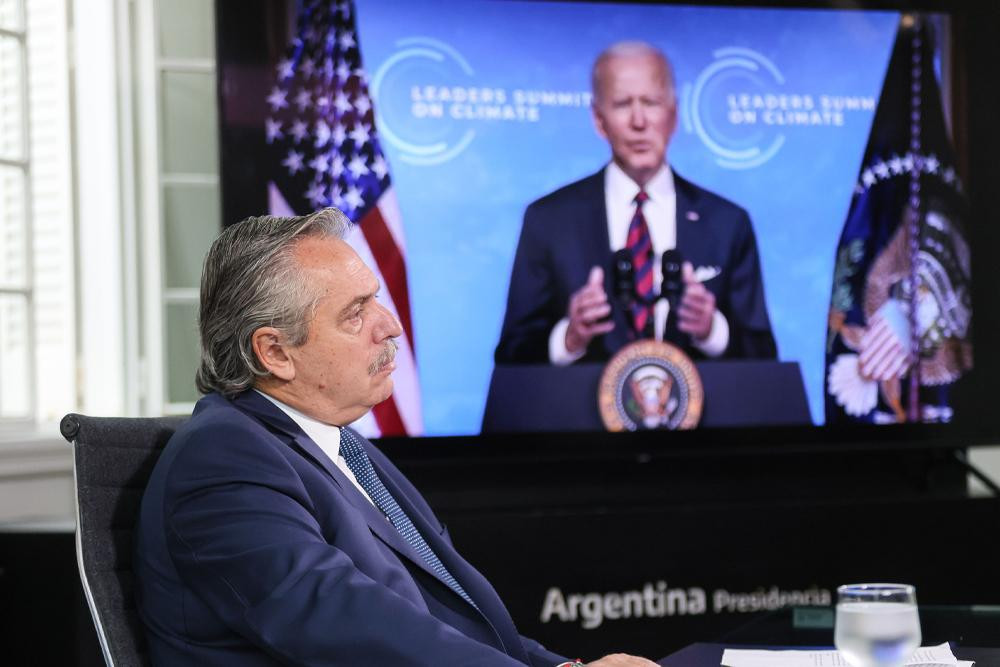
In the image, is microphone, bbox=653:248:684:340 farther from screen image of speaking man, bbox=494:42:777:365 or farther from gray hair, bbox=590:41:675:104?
gray hair, bbox=590:41:675:104

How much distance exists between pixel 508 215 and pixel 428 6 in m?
0.64

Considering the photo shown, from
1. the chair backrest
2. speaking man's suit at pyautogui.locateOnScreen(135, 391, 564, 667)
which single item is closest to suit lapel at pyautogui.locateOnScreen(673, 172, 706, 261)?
speaking man's suit at pyautogui.locateOnScreen(135, 391, 564, 667)

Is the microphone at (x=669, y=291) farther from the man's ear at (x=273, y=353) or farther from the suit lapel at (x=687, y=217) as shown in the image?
the man's ear at (x=273, y=353)

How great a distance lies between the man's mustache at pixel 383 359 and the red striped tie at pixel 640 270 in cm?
199

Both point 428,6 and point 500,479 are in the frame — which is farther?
point 500,479

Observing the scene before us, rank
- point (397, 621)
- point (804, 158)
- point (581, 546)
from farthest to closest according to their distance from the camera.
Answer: point (804, 158) < point (581, 546) < point (397, 621)

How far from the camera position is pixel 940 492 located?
3.99m

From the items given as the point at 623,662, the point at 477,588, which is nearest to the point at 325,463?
the point at 477,588

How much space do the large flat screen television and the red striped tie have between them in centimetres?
2

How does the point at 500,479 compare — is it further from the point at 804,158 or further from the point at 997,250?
the point at 997,250

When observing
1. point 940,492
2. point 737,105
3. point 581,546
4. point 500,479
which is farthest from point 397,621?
point 940,492

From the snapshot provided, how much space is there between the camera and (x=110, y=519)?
1.63 m

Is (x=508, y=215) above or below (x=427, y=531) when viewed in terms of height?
above

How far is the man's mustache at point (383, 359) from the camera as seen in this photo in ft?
5.72
